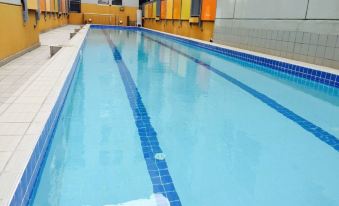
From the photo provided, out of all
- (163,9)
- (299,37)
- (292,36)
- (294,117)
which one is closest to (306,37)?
(299,37)

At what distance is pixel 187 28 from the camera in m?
13.0

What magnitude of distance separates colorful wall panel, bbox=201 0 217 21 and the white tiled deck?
6.97 m

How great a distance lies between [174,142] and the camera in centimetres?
247

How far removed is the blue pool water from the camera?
1.76 metres

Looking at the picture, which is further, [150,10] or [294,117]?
[150,10]

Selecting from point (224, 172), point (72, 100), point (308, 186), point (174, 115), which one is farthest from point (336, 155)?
point (72, 100)

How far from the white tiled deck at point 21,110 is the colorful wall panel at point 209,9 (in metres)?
6.97

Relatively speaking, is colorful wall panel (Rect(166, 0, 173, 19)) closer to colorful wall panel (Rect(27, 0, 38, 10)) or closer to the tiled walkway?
colorful wall panel (Rect(27, 0, 38, 10))

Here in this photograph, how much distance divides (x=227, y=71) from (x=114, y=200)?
14.9ft

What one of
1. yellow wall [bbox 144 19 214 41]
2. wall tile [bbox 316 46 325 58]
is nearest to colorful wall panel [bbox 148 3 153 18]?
yellow wall [bbox 144 19 214 41]

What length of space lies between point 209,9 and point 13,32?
23.0 feet

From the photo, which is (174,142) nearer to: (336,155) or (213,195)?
(213,195)

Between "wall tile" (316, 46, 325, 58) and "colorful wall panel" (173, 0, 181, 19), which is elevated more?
"colorful wall panel" (173, 0, 181, 19)

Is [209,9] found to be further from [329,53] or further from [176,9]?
[329,53]
